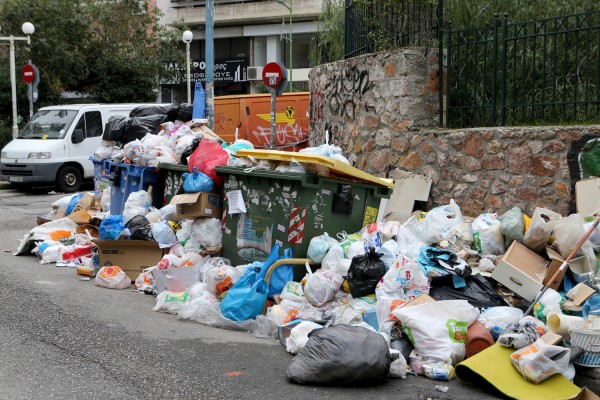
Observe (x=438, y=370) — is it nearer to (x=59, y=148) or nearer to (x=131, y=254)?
(x=131, y=254)

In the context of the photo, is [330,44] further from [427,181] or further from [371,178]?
[371,178]

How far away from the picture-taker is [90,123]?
1766 centimetres

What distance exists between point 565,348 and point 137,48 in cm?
2637

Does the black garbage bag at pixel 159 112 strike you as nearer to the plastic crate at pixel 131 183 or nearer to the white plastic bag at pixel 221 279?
the plastic crate at pixel 131 183

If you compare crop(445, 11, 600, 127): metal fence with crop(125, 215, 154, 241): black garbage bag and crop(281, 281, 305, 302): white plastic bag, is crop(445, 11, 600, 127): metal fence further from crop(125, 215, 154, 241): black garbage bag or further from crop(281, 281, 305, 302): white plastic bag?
crop(125, 215, 154, 241): black garbage bag

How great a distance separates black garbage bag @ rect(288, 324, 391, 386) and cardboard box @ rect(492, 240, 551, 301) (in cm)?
138

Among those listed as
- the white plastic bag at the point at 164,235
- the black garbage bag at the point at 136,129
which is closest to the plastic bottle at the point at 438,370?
the white plastic bag at the point at 164,235

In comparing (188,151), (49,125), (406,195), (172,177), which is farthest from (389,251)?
(49,125)

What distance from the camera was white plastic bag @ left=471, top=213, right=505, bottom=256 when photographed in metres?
6.76

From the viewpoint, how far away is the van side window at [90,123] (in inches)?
692

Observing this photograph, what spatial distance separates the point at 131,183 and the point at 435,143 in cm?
406

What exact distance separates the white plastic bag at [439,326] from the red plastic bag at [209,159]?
3154 mm

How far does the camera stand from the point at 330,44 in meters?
15.5

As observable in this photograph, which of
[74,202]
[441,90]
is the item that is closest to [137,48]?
[74,202]
